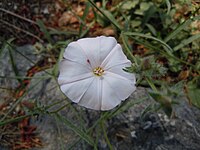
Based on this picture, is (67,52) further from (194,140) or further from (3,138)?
(194,140)

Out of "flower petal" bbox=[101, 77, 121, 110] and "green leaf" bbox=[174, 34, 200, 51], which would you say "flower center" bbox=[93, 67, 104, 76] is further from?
"green leaf" bbox=[174, 34, 200, 51]

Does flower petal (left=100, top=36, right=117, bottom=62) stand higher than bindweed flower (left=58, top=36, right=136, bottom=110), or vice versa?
flower petal (left=100, top=36, right=117, bottom=62)

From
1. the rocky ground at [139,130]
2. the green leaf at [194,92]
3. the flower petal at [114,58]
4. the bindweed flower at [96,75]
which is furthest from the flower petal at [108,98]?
the green leaf at [194,92]

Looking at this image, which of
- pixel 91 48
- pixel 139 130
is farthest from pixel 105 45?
pixel 139 130

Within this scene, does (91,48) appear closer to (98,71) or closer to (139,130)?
(98,71)

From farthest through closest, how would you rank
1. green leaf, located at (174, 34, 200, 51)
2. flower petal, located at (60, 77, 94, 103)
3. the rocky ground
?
green leaf, located at (174, 34, 200, 51) → the rocky ground → flower petal, located at (60, 77, 94, 103)

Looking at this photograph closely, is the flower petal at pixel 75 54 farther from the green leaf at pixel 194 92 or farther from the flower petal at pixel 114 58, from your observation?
the green leaf at pixel 194 92

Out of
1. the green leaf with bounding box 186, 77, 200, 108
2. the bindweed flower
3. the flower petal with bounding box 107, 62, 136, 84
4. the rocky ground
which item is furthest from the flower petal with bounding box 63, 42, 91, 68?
the green leaf with bounding box 186, 77, 200, 108

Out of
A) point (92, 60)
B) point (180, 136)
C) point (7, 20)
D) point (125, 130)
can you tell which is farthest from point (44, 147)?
point (7, 20)
